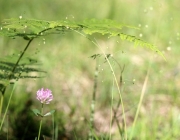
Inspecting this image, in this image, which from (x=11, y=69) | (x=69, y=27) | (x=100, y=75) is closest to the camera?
(x=69, y=27)

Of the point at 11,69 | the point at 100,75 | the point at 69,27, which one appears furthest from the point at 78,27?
the point at 100,75

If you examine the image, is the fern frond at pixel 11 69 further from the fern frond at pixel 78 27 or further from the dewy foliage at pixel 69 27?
the fern frond at pixel 78 27

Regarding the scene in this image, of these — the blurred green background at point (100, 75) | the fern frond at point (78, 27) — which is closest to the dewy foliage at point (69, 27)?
the fern frond at point (78, 27)

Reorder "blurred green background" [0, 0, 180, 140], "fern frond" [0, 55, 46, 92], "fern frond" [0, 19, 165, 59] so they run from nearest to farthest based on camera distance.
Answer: "fern frond" [0, 19, 165, 59] → "fern frond" [0, 55, 46, 92] → "blurred green background" [0, 0, 180, 140]

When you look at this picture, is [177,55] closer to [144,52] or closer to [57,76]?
[144,52]

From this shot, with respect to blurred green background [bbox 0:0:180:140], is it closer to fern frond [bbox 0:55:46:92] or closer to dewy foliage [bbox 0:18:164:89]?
fern frond [bbox 0:55:46:92]

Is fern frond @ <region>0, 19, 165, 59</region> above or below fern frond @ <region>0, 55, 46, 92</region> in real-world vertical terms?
above

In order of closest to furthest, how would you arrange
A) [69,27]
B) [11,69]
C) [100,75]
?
[69,27]
[11,69]
[100,75]

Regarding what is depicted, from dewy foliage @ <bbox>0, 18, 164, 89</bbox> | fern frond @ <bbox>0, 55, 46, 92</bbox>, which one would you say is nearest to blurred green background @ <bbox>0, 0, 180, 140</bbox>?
fern frond @ <bbox>0, 55, 46, 92</bbox>

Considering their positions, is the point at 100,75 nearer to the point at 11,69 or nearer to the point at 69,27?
the point at 11,69
